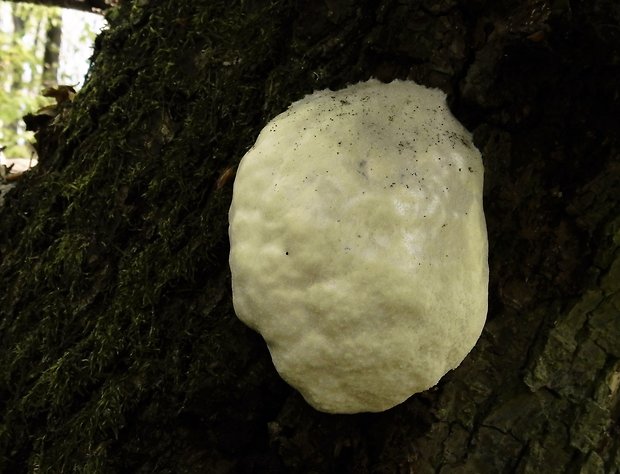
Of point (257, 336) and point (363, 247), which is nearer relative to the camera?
point (363, 247)

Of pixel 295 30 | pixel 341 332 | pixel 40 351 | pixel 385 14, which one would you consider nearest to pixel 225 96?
pixel 295 30

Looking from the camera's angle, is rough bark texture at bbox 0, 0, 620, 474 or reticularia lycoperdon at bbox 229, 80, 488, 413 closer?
reticularia lycoperdon at bbox 229, 80, 488, 413

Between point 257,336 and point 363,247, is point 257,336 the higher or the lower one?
the lower one

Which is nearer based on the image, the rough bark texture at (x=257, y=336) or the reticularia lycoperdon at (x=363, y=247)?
the reticularia lycoperdon at (x=363, y=247)
